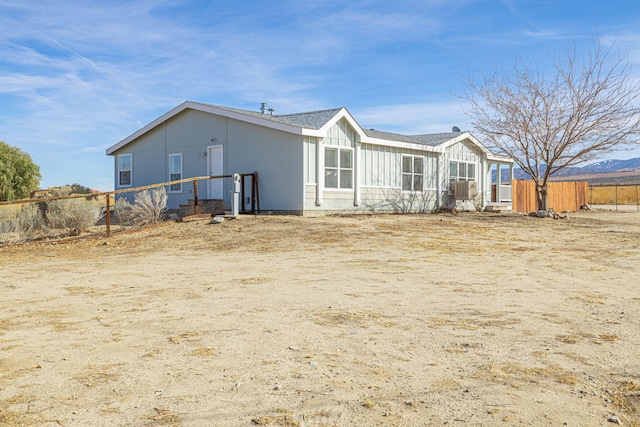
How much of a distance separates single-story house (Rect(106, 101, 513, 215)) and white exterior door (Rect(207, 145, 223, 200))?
0.04 m

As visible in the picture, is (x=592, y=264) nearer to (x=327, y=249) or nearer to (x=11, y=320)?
(x=327, y=249)

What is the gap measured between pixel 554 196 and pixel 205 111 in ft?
66.7

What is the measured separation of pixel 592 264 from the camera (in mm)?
9836

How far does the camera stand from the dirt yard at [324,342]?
3.47 metres

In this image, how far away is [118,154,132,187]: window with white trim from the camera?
77.5ft

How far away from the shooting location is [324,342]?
4836 mm

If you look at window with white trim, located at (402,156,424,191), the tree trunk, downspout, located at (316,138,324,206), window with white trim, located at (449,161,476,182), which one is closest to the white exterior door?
downspout, located at (316,138,324,206)

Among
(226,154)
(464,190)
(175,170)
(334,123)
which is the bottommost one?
(464,190)

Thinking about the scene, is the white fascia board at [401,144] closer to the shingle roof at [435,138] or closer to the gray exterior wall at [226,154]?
the shingle roof at [435,138]

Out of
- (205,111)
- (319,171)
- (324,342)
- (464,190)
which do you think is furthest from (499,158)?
(324,342)

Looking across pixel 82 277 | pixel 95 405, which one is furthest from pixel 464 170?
pixel 95 405

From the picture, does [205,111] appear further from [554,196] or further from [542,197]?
[554,196]

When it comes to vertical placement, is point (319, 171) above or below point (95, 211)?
above

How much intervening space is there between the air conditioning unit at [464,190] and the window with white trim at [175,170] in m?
11.4
